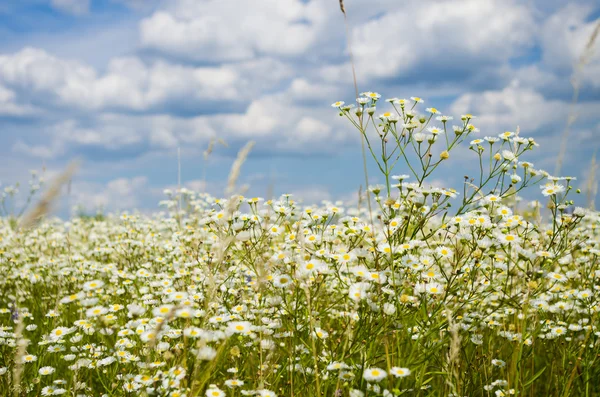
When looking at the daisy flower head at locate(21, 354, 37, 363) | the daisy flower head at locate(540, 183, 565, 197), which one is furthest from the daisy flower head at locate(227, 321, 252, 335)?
the daisy flower head at locate(540, 183, 565, 197)

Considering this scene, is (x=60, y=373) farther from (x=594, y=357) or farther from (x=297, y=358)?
(x=594, y=357)

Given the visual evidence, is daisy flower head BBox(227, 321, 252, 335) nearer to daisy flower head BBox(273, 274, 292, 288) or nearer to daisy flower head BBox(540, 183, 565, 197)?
daisy flower head BBox(273, 274, 292, 288)

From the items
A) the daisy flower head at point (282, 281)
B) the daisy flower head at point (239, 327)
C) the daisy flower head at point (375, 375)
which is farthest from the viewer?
the daisy flower head at point (282, 281)

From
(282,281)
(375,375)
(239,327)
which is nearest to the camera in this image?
(375,375)

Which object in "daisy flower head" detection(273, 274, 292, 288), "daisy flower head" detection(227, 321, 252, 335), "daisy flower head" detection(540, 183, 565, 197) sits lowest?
"daisy flower head" detection(227, 321, 252, 335)

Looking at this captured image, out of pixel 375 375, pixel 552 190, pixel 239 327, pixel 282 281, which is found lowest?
pixel 375 375

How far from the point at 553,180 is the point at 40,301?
17.5ft

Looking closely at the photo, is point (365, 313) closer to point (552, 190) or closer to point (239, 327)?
point (239, 327)

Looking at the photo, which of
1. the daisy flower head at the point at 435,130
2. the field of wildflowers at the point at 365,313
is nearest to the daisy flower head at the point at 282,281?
the field of wildflowers at the point at 365,313

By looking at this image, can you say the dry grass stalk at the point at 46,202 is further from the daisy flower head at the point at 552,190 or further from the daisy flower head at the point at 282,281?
the daisy flower head at the point at 552,190

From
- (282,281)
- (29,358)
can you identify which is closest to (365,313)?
(282,281)

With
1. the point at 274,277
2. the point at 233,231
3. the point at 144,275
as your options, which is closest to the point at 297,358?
the point at 274,277

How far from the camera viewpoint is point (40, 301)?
18.5 feet

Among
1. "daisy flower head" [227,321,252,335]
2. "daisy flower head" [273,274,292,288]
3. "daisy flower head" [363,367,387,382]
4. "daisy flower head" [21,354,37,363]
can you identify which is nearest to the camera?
"daisy flower head" [363,367,387,382]
